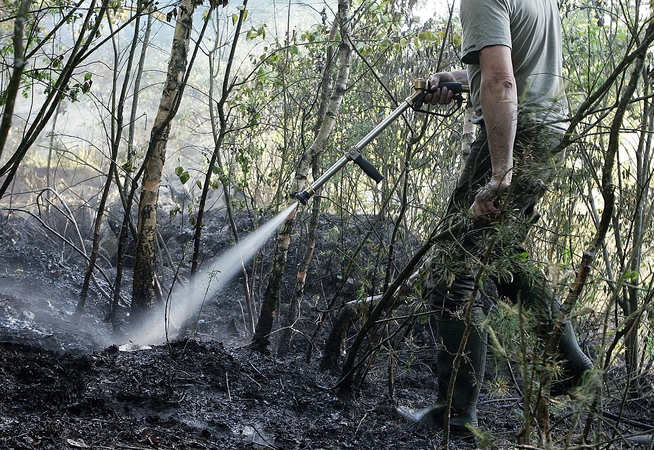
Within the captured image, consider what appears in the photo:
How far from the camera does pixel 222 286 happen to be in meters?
6.66

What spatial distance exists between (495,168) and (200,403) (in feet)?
5.78

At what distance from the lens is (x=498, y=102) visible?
238 cm

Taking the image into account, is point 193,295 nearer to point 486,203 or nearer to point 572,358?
point 572,358

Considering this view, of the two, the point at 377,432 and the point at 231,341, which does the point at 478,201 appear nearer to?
the point at 377,432

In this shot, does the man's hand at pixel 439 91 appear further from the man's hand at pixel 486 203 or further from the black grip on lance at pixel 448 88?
the man's hand at pixel 486 203

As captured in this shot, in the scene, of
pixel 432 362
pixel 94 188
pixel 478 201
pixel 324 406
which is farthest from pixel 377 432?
pixel 94 188

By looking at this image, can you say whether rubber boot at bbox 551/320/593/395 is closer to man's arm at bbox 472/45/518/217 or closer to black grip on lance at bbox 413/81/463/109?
man's arm at bbox 472/45/518/217

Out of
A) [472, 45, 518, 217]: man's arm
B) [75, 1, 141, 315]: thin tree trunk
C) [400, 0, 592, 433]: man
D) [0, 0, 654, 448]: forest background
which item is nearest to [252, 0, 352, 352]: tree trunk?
[0, 0, 654, 448]: forest background

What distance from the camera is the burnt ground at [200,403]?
7.53 feet

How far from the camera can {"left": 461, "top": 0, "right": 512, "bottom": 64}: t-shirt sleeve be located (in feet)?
8.11

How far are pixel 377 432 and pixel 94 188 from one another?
1024cm

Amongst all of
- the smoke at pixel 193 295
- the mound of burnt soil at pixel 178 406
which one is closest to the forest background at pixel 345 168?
the smoke at pixel 193 295

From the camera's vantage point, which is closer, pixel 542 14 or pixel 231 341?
pixel 542 14

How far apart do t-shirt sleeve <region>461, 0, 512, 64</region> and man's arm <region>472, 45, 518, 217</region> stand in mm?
34
